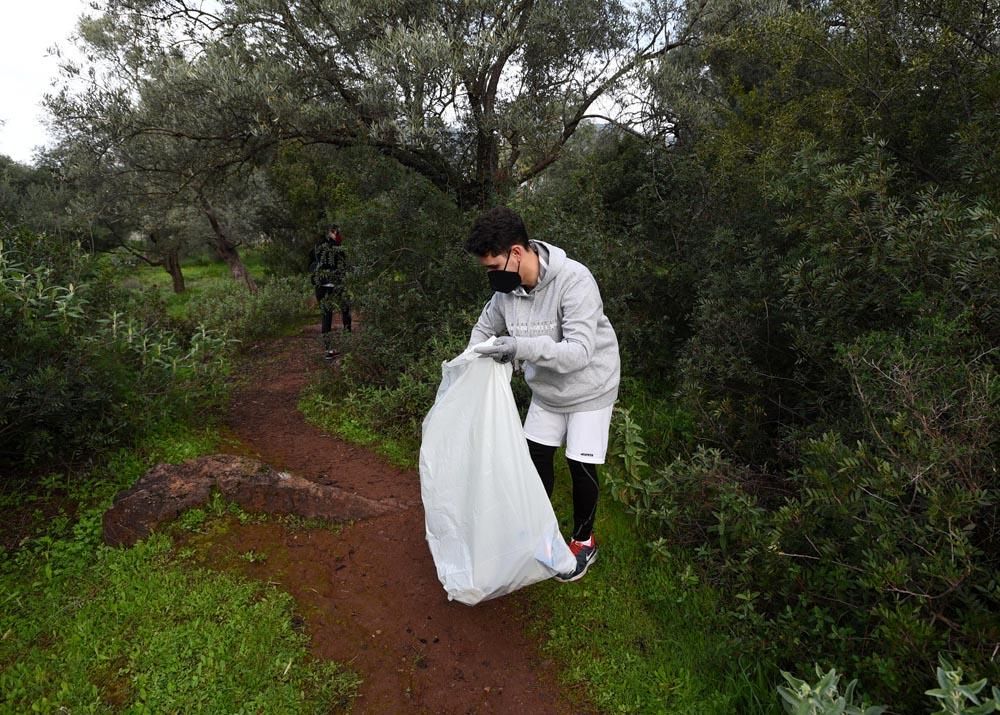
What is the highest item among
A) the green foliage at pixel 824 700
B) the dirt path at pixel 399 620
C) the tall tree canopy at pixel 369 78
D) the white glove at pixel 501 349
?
the tall tree canopy at pixel 369 78

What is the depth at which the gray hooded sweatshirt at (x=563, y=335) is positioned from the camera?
2584 millimetres

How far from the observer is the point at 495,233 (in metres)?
2.57

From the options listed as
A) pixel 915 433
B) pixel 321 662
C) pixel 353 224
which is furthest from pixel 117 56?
pixel 915 433

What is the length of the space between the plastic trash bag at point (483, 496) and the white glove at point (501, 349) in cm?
5

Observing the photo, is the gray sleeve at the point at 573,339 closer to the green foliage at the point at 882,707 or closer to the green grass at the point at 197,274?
the green foliage at the point at 882,707

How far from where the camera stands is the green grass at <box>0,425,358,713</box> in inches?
97.2

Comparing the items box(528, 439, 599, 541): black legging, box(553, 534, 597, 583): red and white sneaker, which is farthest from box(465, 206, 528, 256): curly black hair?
→ box(553, 534, 597, 583): red and white sneaker

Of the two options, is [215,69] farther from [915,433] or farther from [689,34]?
[915,433]

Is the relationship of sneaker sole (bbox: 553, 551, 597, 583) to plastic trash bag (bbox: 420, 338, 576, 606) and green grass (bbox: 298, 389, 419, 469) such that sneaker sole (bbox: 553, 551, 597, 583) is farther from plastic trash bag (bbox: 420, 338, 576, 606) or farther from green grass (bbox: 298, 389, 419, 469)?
green grass (bbox: 298, 389, 419, 469)

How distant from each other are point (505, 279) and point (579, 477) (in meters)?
1.09

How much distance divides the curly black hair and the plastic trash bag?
522 mm

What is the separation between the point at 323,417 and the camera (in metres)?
5.68

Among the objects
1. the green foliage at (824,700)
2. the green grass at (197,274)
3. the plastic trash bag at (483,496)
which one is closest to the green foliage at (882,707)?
the green foliage at (824,700)

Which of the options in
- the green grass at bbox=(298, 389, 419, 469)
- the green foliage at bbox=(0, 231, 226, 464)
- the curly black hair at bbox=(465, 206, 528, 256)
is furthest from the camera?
the green grass at bbox=(298, 389, 419, 469)
